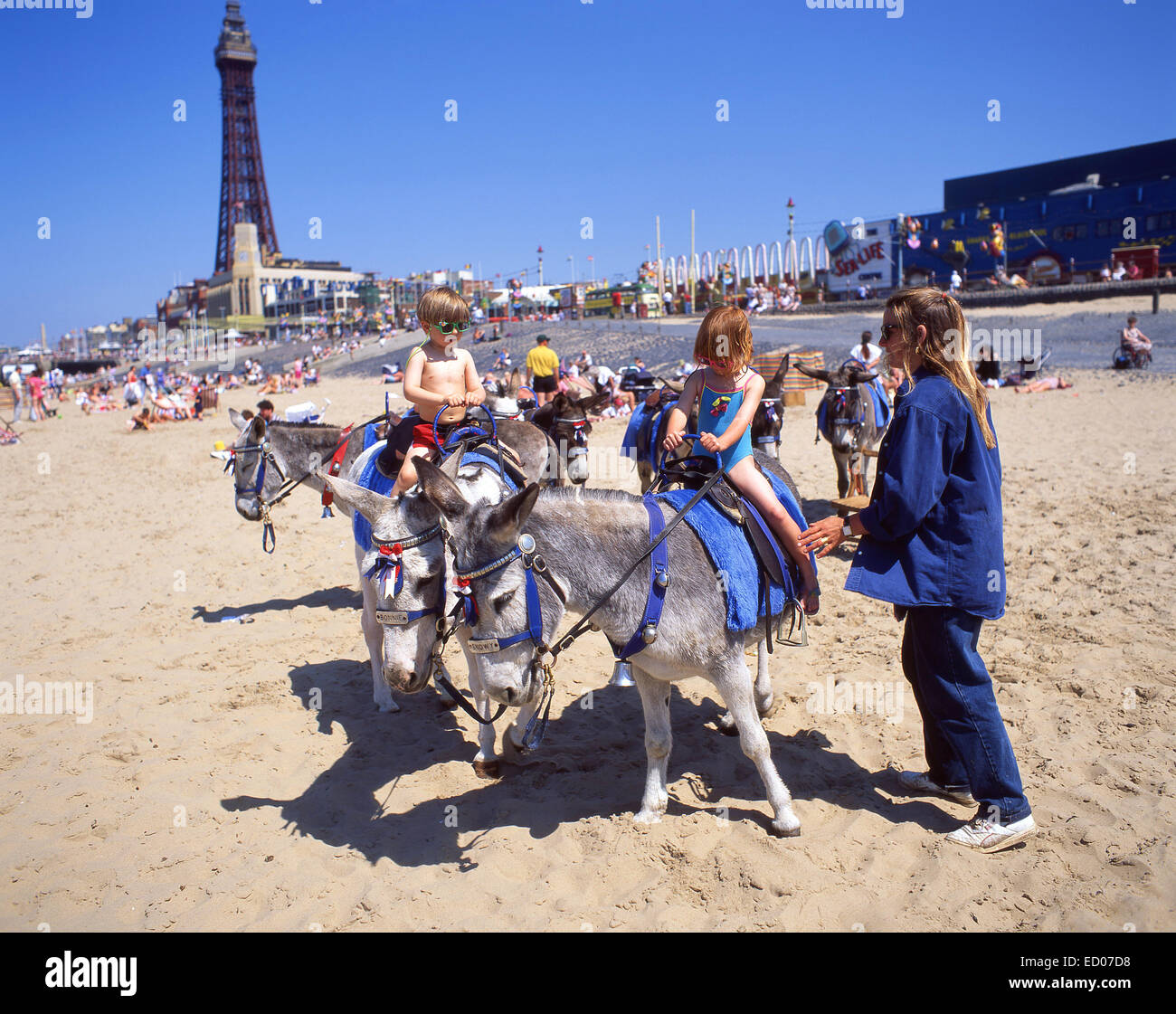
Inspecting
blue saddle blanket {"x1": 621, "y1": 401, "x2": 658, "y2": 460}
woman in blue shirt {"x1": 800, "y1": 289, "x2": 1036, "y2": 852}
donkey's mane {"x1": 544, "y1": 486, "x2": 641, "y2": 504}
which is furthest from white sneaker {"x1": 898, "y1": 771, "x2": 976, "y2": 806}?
blue saddle blanket {"x1": 621, "y1": 401, "x2": 658, "y2": 460}

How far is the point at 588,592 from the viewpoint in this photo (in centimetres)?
356

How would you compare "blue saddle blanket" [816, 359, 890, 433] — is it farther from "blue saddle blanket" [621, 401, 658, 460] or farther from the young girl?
the young girl

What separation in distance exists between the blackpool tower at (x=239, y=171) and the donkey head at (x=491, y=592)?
129 m

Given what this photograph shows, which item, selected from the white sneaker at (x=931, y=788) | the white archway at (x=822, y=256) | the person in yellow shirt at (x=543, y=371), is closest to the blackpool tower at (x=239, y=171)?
the white archway at (x=822, y=256)

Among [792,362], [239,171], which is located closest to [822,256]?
[792,362]

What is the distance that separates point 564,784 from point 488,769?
51cm

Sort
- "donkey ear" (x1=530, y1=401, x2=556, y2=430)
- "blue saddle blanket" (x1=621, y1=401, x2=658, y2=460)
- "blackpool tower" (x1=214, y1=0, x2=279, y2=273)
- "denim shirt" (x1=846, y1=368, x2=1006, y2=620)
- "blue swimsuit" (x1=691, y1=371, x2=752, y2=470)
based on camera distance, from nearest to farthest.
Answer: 1. "denim shirt" (x1=846, y1=368, x2=1006, y2=620)
2. "blue swimsuit" (x1=691, y1=371, x2=752, y2=470)
3. "donkey ear" (x1=530, y1=401, x2=556, y2=430)
4. "blue saddle blanket" (x1=621, y1=401, x2=658, y2=460)
5. "blackpool tower" (x1=214, y1=0, x2=279, y2=273)

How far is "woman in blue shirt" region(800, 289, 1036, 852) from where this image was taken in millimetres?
3430

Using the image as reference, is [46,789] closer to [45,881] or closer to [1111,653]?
[45,881]

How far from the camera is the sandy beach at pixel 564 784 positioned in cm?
349

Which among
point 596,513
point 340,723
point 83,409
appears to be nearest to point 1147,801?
point 596,513

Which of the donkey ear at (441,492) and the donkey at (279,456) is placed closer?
the donkey ear at (441,492)

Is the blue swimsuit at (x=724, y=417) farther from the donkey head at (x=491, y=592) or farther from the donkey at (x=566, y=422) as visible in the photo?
the donkey at (x=566, y=422)

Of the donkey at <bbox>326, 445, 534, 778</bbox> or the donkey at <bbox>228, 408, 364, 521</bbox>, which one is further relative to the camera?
the donkey at <bbox>228, 408, 364, 521</bbox>
